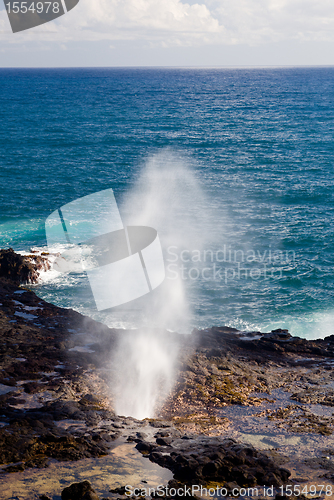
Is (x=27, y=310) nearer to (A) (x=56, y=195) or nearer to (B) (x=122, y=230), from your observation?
(B) (x=122, y=230)

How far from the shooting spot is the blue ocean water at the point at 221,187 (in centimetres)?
3256

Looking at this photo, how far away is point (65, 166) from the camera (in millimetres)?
66562

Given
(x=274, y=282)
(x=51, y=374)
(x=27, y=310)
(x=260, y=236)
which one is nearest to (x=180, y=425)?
(x=51, y=374)

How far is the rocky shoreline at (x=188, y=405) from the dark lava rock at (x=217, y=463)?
30 mm

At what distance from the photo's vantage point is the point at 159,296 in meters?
33.5

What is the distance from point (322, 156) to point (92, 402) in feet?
206

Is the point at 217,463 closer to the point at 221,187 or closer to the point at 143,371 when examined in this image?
the point at 143,371

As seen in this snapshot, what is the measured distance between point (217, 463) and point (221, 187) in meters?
47.2

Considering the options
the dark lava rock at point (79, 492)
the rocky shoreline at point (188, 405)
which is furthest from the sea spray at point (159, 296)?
the dark lava rock at point (79, 492)

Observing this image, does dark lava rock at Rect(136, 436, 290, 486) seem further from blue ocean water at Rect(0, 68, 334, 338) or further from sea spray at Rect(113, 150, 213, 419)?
blue ocean water at Rect(0, 68, 334, 338)

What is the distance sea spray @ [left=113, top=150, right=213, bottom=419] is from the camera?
18141 mm

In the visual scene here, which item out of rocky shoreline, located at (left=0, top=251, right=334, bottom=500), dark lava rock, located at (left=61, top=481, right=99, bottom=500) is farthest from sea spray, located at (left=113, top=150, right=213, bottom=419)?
dark lava rock, located at (left=61, top=481, right=99, bottom=500)

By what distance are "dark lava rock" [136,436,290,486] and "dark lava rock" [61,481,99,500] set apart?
253 cm

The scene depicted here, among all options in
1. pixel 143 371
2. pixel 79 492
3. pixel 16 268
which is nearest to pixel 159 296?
pixel 16 268
